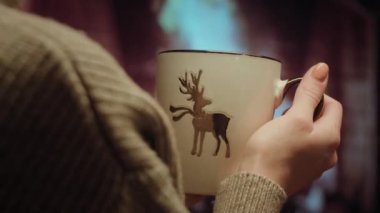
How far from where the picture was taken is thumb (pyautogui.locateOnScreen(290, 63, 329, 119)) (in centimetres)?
53

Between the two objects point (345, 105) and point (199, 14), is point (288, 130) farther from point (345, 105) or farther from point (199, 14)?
point (345, 105)

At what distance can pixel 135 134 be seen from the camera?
244 millimetres

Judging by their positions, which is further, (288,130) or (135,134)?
(288,130)

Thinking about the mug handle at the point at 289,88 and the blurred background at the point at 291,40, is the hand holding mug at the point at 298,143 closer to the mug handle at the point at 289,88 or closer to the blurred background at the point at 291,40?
the mug handle at the point at 289,88

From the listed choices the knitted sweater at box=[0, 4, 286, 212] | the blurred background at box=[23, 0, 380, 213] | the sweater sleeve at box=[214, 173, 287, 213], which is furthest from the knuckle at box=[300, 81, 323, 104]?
the blurred background at box=[23, 0, 380, 213]

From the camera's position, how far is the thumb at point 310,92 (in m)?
0.53

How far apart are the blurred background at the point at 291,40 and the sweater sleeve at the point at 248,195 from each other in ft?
1.72

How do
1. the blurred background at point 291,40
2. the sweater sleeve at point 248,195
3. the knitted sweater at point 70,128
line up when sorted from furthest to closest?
the blurred background at point 291,40, the sweater sleeve at point 248,195, the knitted sweater at point 70,128

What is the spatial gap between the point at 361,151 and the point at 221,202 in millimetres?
915

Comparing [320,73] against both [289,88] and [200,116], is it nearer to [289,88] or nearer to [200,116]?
[289,88]

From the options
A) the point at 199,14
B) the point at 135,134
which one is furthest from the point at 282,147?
the point at 199,14

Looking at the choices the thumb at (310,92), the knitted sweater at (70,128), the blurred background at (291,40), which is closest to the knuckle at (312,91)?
the thumb at (310,92)

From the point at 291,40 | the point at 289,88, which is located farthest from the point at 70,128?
the point at 291,40

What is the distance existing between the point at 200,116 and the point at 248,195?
0.08 meters
